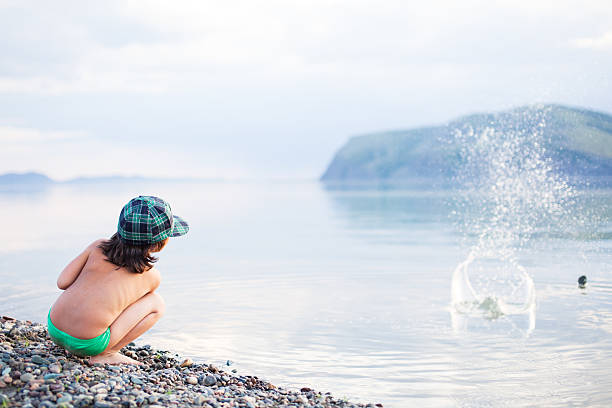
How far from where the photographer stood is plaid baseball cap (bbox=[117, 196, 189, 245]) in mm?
5949

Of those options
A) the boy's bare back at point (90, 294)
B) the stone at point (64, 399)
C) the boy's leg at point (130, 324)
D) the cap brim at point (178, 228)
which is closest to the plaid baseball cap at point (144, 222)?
the cap brim at point (178, 228)

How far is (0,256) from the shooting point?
18.8 metres

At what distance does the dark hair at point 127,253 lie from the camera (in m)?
6.11

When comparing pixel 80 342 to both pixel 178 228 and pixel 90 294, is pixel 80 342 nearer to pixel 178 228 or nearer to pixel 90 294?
pixel 90 294

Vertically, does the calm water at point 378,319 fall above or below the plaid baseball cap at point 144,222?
below

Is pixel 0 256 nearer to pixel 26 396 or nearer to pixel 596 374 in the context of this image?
pixel 26 396

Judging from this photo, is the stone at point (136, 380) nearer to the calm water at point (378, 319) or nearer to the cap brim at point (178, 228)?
the cap brim at point (178, 228)

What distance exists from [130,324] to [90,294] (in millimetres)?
524

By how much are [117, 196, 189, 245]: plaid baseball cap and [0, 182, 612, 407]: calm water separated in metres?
2.41

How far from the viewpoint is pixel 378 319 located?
33.4 ft

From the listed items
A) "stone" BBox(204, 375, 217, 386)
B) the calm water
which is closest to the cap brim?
"stone" BBox(204, 375, 217, 386)

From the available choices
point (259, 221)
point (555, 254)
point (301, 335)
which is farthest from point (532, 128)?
point (301, 335)

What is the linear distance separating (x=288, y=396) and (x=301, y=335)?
120 inches

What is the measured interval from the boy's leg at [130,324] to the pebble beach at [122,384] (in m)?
0.19
